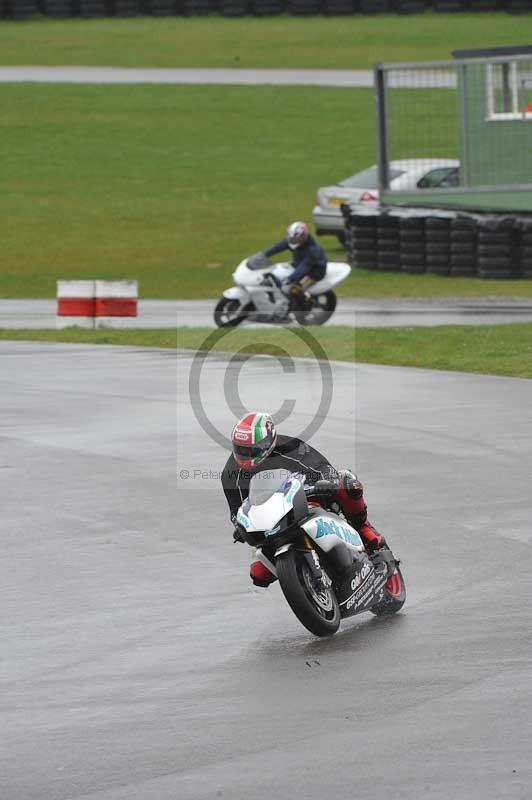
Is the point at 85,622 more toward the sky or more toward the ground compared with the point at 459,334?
more toward the sky

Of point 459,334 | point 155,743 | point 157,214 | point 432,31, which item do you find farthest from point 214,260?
point 432,31

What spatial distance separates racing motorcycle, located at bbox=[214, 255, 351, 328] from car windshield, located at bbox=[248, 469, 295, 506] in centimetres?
1363

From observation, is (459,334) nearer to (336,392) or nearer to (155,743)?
(336,392)

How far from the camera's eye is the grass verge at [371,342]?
58.7ft

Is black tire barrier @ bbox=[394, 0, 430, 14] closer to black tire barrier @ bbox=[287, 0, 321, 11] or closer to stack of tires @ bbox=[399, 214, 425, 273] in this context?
black tire barrier @ bbox=[287, 0, 321, 11]

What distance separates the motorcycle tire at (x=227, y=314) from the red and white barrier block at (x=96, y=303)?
114 centimetres

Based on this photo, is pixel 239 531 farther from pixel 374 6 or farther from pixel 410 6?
pixel 374 6

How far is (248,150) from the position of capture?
4256 cm

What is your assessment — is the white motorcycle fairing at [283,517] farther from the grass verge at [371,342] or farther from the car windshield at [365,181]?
the car windshield at [365,181]

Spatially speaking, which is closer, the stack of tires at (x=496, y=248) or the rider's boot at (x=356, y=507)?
the rider's boot at (x=356, y=507)

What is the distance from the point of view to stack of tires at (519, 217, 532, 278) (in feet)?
81.8

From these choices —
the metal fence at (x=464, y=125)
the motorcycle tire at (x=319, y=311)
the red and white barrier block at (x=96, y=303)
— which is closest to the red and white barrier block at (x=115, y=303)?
the red and white barrier block at (x=96, y=303)

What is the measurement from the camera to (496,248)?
25766mm

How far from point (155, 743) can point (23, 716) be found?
68cm
